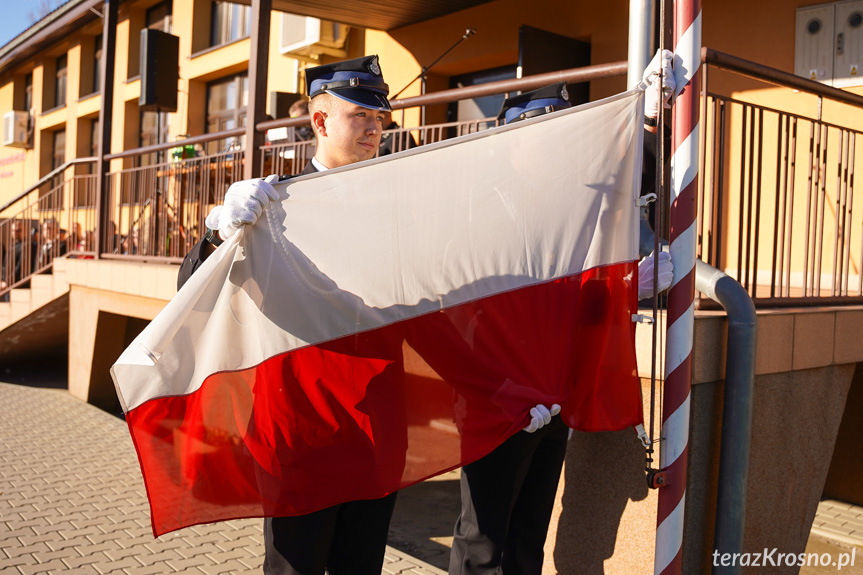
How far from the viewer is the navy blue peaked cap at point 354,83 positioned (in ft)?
8.68

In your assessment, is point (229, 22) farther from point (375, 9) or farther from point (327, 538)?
point (327, 538)

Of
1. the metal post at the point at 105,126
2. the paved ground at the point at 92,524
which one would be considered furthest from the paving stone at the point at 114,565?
the metal post at the point at 105,126

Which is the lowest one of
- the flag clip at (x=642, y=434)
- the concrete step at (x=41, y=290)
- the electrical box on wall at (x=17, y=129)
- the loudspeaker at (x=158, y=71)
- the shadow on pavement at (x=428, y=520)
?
the shadow on pavement at (x=428, y=520)

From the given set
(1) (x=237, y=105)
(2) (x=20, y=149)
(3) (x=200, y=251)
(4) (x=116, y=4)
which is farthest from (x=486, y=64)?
(2) (x=20, y=149)

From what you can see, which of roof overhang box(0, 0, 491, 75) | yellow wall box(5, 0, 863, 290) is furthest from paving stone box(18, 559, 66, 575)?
roof overhang box(0, 0, 491, 75)

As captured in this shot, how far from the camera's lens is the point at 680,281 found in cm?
279

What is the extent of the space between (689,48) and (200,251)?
5.95 ft

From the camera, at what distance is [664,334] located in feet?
10.2

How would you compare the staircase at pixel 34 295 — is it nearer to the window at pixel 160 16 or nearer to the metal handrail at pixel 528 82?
the metal handrail at pixel 528 82

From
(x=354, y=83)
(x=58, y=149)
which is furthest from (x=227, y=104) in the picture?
(x=354, y=83)

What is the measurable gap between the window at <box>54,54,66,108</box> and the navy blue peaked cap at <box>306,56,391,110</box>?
19.6 meters

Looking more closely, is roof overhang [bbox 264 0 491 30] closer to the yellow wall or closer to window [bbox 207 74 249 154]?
the yellow wall

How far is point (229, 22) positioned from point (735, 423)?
12.9 metres

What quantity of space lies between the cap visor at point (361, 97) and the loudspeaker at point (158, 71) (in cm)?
902
